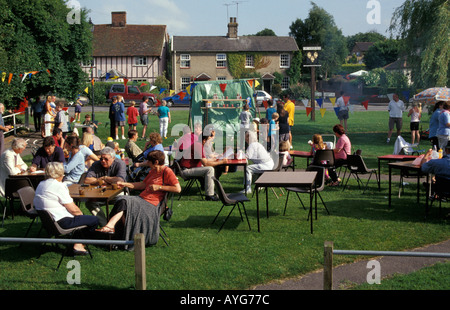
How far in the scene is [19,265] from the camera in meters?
6.81

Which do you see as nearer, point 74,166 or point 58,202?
point 58,202

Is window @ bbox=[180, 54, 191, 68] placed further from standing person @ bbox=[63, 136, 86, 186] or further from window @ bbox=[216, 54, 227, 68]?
standing person @ bbox=[63, 136, 86, 186]

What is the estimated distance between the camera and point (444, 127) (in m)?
12.9

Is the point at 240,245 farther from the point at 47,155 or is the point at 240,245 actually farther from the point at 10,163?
the point at 10,163

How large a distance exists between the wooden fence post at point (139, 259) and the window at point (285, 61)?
53.2 m

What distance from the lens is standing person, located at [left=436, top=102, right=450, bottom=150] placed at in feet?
41.7

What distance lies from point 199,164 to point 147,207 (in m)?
3.68

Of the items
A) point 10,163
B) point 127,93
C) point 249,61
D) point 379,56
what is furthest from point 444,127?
point 379,56

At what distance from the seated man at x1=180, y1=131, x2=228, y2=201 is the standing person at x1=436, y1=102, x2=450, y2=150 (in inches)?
227

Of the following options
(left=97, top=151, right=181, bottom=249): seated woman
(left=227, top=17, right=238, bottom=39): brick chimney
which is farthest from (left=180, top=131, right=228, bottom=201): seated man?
(left=227, top=17, right=238, bottom=39): brick chimney

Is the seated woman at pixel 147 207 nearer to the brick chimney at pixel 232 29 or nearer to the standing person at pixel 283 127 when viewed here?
the standing person at pixel 283 127

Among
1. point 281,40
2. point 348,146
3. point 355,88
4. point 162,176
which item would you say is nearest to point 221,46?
point 281,40

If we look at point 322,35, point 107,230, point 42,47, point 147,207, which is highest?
point 322,35

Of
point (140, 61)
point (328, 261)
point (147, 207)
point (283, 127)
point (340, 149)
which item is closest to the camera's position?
point (328, 261)
